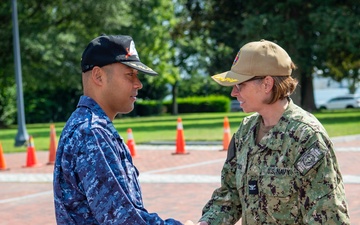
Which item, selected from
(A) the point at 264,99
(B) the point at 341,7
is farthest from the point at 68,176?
(B) the point at 341,7

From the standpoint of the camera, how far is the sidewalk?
325 inches

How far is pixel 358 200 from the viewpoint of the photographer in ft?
27.7

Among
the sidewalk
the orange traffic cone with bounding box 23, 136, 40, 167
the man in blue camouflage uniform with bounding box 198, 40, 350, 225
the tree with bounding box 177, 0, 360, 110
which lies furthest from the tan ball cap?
the tree with bounding box 177, 0, 360, 110

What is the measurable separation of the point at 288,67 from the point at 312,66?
2957 centimetres

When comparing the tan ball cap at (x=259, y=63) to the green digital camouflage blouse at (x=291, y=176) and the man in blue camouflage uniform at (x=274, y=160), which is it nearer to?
the man in blue camouflage uniform at (x=274, y=160)

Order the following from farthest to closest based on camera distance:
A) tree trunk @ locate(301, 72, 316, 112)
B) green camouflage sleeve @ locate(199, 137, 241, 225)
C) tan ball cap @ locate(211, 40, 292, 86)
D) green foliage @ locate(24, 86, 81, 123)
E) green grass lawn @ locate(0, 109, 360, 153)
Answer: green foliage @ locate(24, 86, 81, 123) < tree trunk @ locate(301, 72, 316, 112) < green grass lawn @ locate(0, 109, 360, 153) < green camouflage sleeve @ locate(199, 137, 241, 225) < tan ball cap @ locate(211, 40, 292, 86)

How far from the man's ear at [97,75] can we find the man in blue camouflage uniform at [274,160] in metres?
0.72

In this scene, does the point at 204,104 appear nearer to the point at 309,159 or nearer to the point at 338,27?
the point at 338,27

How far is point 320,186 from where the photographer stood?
2896 mm

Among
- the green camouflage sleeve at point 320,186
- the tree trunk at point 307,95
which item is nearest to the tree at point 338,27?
the tree trunk at point 307,95

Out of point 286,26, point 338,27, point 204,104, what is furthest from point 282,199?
point 204,104

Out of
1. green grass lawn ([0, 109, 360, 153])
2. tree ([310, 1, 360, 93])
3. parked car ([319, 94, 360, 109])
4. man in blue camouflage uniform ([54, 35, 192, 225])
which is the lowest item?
parked car ([319, 94, 360, 109])

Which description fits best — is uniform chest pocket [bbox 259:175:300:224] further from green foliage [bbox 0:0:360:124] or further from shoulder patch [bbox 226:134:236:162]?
green foliage [bbox 0:0:360:124]

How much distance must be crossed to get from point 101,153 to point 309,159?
3.17 feet
